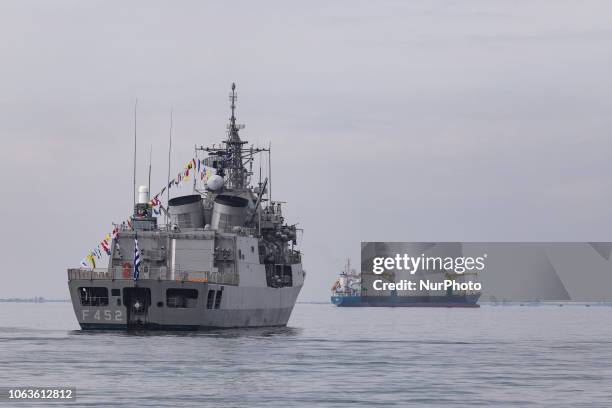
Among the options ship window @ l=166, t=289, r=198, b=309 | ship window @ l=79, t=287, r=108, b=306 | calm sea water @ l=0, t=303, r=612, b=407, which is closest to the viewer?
calm sea water @ l=0, t=303, r=612, b=407

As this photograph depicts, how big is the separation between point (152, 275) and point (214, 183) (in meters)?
13.2

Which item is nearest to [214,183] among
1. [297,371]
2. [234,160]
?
[234,160]

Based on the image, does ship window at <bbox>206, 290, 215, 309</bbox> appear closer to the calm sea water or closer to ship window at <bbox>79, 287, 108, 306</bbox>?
the calm sea water

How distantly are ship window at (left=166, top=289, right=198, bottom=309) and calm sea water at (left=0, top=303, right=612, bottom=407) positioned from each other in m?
1.98

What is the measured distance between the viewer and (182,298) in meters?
61.9

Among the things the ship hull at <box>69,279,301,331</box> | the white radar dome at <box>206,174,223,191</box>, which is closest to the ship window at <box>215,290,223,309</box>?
the ship hull at <box>69,279,301,331</box>

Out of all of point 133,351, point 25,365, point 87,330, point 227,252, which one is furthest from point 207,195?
point 25,365

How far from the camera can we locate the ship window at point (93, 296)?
6241 centimetres

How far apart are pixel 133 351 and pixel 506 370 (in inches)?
651

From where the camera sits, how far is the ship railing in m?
61.8

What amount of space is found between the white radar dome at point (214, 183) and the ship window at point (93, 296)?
15053 mm

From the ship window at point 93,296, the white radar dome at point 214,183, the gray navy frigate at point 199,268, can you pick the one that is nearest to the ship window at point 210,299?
the gray navy frigate at point 199,268

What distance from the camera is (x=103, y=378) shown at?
38.0 metres

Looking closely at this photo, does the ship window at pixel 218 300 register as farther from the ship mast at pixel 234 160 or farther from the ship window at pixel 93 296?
the ship mast at pixel 234 160
